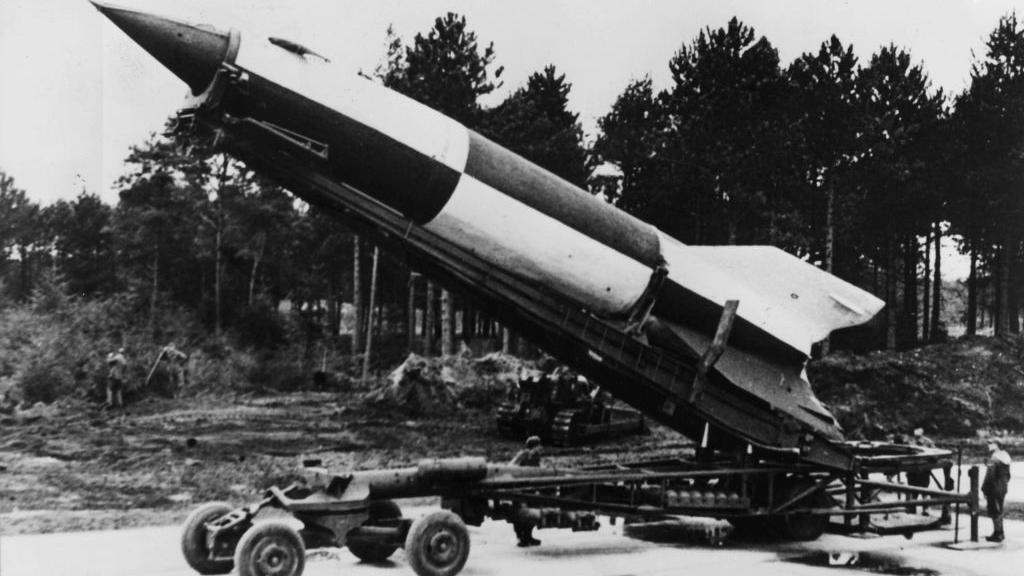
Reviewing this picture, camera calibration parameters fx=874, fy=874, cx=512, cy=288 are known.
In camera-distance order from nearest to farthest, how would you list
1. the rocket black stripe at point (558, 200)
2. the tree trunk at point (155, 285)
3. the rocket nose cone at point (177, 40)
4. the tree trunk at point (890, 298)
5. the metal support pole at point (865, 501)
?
the rocket nose cone at point (177, 40) → the rocket black stripe at point (558, 200) → the metal support pole at point (865, 501) → the tree trunk at point (890, 298) → the tree trunk at point (155, 285)

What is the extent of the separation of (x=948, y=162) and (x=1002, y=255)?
3120 millimetres

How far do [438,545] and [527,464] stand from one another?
130 cm

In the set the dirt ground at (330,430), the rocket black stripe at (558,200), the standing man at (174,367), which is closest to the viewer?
the rocket black stripe at (558,200)

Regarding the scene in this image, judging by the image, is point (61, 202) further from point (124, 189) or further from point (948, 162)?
point (948, 162)

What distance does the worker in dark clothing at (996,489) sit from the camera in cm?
814

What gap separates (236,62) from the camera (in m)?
5.92

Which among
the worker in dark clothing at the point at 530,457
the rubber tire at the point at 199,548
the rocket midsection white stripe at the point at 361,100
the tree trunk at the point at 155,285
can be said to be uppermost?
the tree trunk at the point at 155,285

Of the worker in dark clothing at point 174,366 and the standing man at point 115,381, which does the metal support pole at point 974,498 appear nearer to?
the standing man at point 115,381

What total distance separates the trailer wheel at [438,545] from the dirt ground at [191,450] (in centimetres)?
333

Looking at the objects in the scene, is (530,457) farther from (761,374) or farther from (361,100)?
(361,100)

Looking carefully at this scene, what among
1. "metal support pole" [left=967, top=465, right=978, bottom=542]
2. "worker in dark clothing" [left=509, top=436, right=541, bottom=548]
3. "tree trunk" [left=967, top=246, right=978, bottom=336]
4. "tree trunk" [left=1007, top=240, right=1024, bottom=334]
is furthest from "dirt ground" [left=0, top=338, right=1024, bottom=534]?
"tree trunk" [left=1007, top=240, right=1024, bottom=334]

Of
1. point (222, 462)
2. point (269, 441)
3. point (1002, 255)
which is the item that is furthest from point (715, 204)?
point (222, 462)

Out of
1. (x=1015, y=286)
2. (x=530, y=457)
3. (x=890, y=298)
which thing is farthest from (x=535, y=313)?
(x=1015, y=286)

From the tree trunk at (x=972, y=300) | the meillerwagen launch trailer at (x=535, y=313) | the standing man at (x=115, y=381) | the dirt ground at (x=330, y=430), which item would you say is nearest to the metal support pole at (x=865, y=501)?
the meillerwagen launch trailer at (x=535, y=313)
